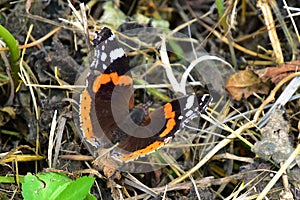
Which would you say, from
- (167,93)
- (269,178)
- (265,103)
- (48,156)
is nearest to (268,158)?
(269,178)

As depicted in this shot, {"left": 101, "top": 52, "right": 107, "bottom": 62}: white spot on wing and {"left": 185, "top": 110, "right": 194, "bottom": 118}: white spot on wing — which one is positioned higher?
{"left": 101, "top": 52, "right": 107, "bottom": 62}: white spot on wing

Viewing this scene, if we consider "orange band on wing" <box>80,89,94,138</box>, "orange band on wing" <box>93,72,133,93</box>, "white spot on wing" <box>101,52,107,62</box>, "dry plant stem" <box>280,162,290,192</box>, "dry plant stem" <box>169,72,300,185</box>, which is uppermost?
"white spot on wing" <box>101,52,107,62</box>

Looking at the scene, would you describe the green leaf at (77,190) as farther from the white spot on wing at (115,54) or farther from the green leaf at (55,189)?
the white spot on wing at (115,54)

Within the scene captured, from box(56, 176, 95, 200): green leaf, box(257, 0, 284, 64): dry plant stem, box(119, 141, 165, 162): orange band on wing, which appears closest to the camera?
box(56, 176, 95, 200): green leaf

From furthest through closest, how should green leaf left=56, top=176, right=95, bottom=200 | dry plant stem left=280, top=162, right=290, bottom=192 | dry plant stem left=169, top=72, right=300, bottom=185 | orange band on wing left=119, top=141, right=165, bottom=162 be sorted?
dry plant stem left=169, top=72, right=300, bottom=185 → dry plant stem left=280, top=162, right=290, bottom=192 → orange band on wing left=119, top=141, right=165, bottom=162 → green leaf left=56, top=176, right=95, bottom=200

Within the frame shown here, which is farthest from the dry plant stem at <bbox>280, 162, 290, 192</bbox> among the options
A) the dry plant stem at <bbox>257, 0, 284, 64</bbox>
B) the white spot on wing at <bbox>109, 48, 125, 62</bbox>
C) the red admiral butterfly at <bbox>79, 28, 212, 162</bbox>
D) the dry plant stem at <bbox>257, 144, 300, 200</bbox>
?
the white spot on wing at <bbox>109, 48, 125, 62</bbox>

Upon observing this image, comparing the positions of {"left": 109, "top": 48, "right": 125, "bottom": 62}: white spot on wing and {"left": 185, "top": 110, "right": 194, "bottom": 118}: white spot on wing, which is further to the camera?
{"left": 109, "top": 48, "right": 125, "bottom": 62}: white spot on wing

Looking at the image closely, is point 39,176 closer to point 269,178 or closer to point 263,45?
point 269,178

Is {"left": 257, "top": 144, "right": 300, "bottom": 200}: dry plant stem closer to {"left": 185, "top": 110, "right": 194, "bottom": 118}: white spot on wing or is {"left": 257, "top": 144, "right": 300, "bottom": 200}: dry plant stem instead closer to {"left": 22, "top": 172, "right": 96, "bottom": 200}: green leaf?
{"left": 185, "top": 110, "right": 194, "bottom": 118}: white spot on wing

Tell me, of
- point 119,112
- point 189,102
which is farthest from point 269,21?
point 119,112

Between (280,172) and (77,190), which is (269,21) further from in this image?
(77,190)
